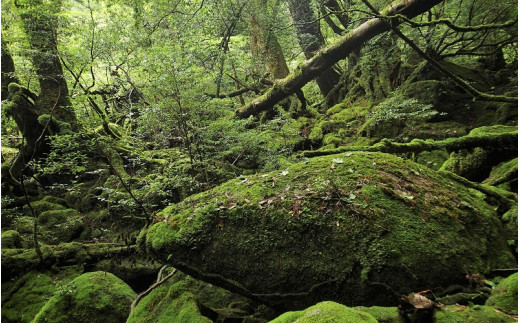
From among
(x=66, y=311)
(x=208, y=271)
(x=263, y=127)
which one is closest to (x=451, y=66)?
(x=263, y=127)

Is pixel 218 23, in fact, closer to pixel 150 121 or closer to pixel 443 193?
pixel 150 121

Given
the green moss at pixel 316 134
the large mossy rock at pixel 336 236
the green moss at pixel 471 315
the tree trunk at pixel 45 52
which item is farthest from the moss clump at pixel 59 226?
the green moss at pixel 471 315

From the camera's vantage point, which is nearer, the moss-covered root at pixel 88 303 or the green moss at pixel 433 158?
the moss-covered root at pixel 88 303

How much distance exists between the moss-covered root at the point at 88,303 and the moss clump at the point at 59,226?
3.24m

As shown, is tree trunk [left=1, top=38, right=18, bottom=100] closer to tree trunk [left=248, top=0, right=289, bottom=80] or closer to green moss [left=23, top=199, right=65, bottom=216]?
green moss [left=23, top=199, right=65, bottom=216]

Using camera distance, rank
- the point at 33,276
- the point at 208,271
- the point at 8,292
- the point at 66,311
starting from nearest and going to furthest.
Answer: the point at 208,271 < the point at 66,311 < the point at 8,292 < the point at 33,276

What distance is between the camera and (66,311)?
4.38 meters

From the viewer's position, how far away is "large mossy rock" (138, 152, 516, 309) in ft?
9.48

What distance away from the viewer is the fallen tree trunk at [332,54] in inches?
306

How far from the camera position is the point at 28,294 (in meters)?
5.59

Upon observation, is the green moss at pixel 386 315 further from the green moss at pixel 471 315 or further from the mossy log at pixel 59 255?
the mossy log at pixel 59 255

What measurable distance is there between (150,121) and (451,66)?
9.37 meters

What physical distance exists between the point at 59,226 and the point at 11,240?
1033 mm

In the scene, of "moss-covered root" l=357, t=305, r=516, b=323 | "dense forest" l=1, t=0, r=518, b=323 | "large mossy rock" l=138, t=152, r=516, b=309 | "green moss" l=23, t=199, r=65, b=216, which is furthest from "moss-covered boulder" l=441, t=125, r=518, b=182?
"green moss" l=23, t=199, r=65, b=216
